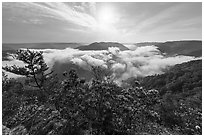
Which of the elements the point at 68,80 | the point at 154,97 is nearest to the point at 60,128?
the point at 68,80

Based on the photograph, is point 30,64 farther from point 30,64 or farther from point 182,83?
point 182,83

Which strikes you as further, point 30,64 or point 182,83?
point 182,83

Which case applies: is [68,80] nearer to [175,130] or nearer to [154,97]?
[154,97]

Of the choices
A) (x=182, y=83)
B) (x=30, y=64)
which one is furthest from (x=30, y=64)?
(x=182, y=83)

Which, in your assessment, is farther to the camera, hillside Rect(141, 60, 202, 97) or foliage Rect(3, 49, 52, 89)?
hillside Rect(141, 60, 202, 97)

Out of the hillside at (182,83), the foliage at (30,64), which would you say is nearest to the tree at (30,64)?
the foliage at (30,64)

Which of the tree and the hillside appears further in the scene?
the hillside

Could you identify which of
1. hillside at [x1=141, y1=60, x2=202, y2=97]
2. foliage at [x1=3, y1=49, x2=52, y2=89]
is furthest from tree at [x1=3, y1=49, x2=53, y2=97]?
hillside at [x1=141, y1=60, x2=202, y2=97]

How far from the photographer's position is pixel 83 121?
9406mm

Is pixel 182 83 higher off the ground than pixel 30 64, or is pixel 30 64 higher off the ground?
pixel 30 64

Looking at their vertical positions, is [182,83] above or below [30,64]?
below

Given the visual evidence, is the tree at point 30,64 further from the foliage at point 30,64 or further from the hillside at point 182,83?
Answer: the hillside at point 182,83

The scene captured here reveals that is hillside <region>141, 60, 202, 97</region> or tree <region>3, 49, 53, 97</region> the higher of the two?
tree <region>3, 49, 53, 97</region>

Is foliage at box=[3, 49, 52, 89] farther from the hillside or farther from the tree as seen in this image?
the hillside
